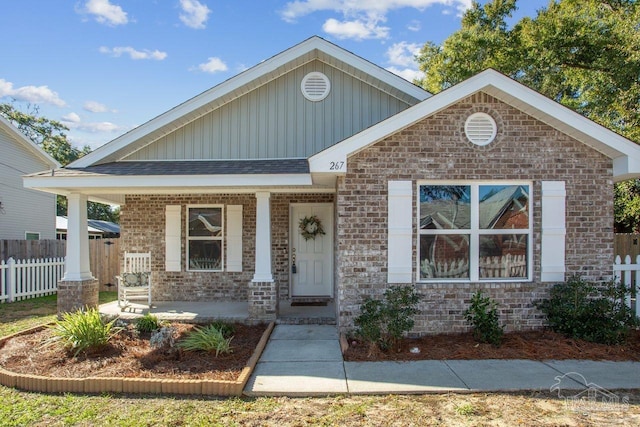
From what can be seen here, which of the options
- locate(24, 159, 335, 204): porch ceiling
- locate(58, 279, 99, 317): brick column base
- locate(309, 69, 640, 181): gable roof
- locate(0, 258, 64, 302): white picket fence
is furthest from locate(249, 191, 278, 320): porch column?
locate(0, 258, 64, 302): white picket fence

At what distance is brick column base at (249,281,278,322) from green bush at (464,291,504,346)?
3.27m

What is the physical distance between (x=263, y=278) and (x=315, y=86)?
4.28 meters

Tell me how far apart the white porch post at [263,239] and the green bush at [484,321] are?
3.44 meters

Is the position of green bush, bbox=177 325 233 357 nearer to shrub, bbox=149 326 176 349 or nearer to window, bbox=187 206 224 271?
shrub, bbox=149 326 176 349

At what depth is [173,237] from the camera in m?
9.70

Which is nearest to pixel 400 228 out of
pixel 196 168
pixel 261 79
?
pixel 196 168

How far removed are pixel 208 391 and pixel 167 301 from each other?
552 centimetres

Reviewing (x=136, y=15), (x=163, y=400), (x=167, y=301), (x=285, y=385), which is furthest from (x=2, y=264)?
(x=285, y=385)

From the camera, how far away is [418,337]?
6.55 metres

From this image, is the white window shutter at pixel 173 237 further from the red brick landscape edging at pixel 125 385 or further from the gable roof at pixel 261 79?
the red brick landscape edging at pixel 125 385

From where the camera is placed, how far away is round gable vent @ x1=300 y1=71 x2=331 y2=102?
9094 mm

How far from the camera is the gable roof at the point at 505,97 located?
6.27 m

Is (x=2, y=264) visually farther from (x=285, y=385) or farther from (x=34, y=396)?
(x=285, y=385)

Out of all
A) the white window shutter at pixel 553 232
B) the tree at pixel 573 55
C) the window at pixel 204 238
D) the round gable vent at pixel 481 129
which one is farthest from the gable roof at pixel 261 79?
the tree at pixel 573 55
